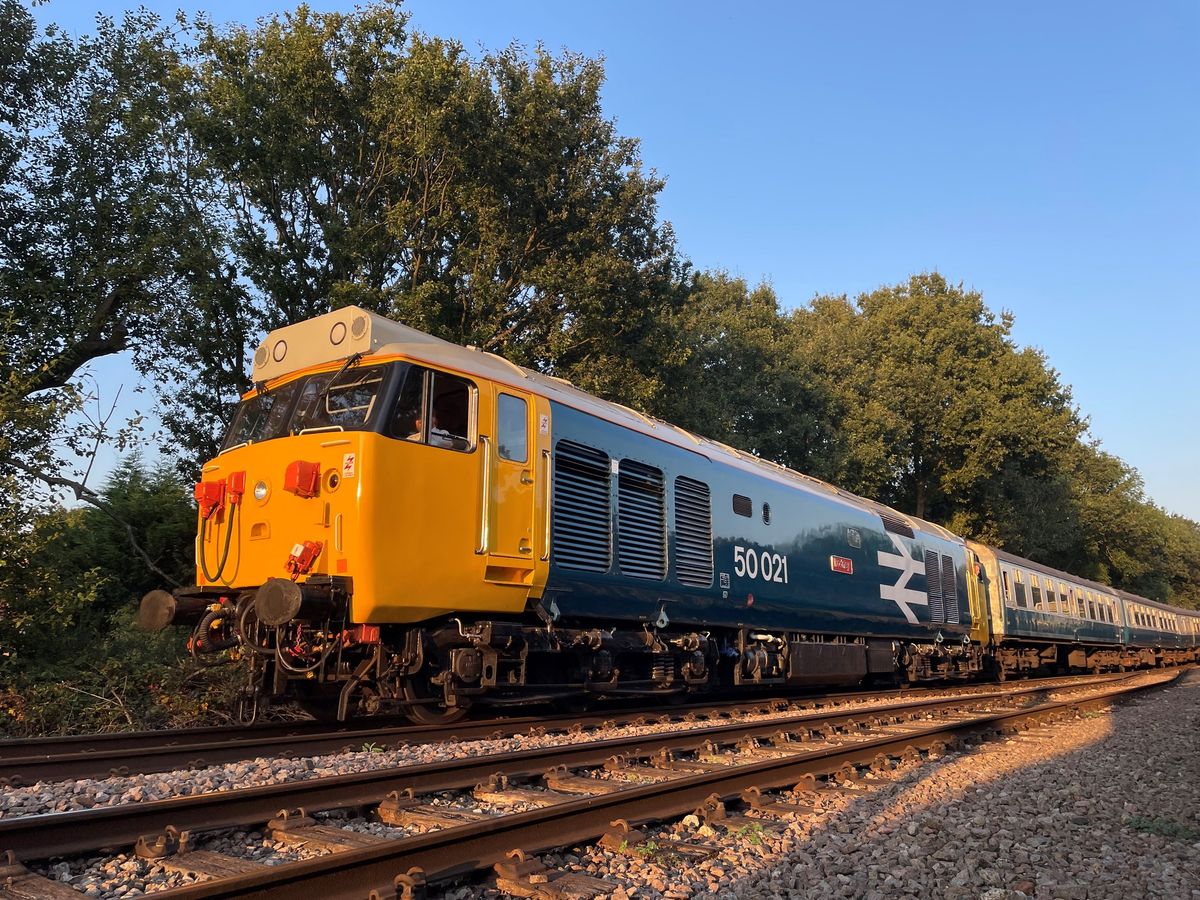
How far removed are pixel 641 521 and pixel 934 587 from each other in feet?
32.4

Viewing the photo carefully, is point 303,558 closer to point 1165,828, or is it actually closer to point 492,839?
point 492,839

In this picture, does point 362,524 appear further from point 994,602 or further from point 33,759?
point 994,602

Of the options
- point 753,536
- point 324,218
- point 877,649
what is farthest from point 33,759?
point 877,649

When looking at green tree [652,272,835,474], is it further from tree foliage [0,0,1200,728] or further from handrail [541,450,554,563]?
handrail [541,450,554,563]

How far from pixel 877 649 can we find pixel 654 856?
11249 mm

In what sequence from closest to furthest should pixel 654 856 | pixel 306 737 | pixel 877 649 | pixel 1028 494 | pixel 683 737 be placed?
pixel 654 856 → pixel 306 737 → pixel 683 737 → pixel 877 649 → pixel 1028 494

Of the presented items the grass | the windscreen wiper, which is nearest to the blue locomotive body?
the windscreen wiper

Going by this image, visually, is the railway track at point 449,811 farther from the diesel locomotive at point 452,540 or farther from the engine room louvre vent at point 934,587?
the engine room louvre vent at point 934,587

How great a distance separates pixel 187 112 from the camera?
13.6 metres

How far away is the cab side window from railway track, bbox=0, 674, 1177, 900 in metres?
2.67

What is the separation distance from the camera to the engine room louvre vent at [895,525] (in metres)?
15.3

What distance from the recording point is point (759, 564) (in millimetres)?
11266

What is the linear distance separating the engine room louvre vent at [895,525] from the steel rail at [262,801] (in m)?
9.34

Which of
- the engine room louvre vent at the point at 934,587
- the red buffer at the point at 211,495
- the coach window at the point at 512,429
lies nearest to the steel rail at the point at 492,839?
the coach window at the point at 512,429
